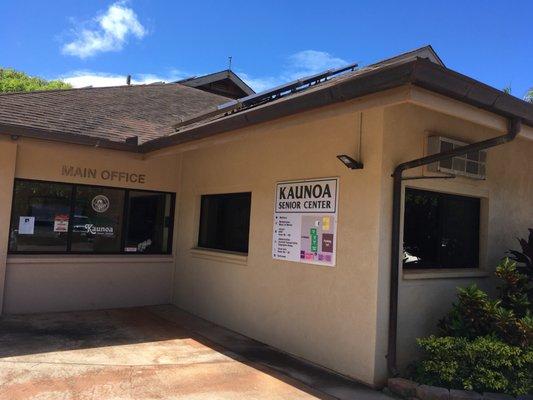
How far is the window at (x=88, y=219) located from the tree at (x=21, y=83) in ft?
82.3

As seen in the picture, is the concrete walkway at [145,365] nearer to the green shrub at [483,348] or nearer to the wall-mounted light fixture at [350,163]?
the green shrub at [483,348]

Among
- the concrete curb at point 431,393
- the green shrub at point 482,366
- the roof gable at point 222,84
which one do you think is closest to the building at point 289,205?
the concrete curb at point 431,393

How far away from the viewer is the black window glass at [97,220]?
873 centimetres

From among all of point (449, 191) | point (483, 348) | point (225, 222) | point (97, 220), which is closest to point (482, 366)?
point (483, 348)

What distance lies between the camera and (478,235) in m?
6.79

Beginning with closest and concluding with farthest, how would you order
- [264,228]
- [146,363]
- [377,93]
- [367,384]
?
[377,93] → [367,384] → [146,363] → [264,228]

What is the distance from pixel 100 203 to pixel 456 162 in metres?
6.21

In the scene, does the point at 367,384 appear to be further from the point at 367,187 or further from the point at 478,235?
the point at 478,235

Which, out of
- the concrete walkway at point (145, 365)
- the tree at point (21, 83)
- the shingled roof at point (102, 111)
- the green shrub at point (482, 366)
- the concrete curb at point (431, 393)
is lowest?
the concrete walkway at point (145, 365)

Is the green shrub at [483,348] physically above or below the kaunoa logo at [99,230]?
below

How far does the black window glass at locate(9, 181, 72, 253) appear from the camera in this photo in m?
8.15

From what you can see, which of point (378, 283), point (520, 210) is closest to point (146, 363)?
point (378, 283)

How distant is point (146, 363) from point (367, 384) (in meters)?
2.64

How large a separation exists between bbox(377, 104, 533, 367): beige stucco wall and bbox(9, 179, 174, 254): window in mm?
5394
